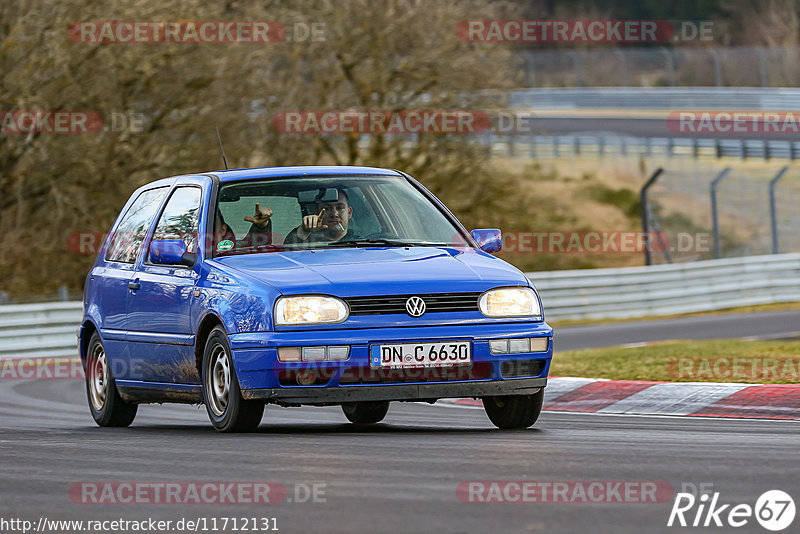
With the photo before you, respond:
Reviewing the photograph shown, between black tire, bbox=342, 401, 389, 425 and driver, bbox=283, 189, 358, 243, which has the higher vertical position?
driver, bbox=283, 189, 358, 243

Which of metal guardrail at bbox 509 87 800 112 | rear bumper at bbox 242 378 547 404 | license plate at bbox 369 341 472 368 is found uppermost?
metal guardrail at bbox 509 87 800 112

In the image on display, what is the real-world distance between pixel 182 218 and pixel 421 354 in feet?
7.48

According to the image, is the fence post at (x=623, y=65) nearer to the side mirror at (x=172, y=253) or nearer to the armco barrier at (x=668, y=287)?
the armco barrier at (x=668, y=287)

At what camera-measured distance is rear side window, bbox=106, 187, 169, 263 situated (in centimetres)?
1027

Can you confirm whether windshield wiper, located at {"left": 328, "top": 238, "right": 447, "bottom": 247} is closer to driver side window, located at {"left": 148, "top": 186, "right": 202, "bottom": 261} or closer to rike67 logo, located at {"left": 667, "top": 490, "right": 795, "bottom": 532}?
driver side window, located at {"left": 148, "top": 186, "right": 202, "bottom": 261}

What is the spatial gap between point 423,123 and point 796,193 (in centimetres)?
960

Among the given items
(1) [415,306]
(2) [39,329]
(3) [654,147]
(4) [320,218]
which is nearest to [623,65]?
(3) [654,147]

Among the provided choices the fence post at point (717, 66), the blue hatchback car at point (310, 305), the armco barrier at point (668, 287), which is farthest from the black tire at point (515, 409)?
the fence post at point (717, 66)

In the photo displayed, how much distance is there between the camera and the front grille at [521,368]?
8.44m

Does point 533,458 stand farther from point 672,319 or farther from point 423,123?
point 423,123

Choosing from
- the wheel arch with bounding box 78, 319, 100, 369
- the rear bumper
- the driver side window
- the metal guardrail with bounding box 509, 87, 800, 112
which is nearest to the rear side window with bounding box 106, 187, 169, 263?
the driver side window

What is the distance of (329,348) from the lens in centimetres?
813

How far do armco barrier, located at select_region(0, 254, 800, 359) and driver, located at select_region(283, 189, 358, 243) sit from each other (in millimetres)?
14539

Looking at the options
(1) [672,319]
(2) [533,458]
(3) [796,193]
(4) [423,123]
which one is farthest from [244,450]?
(3) [796,193]
